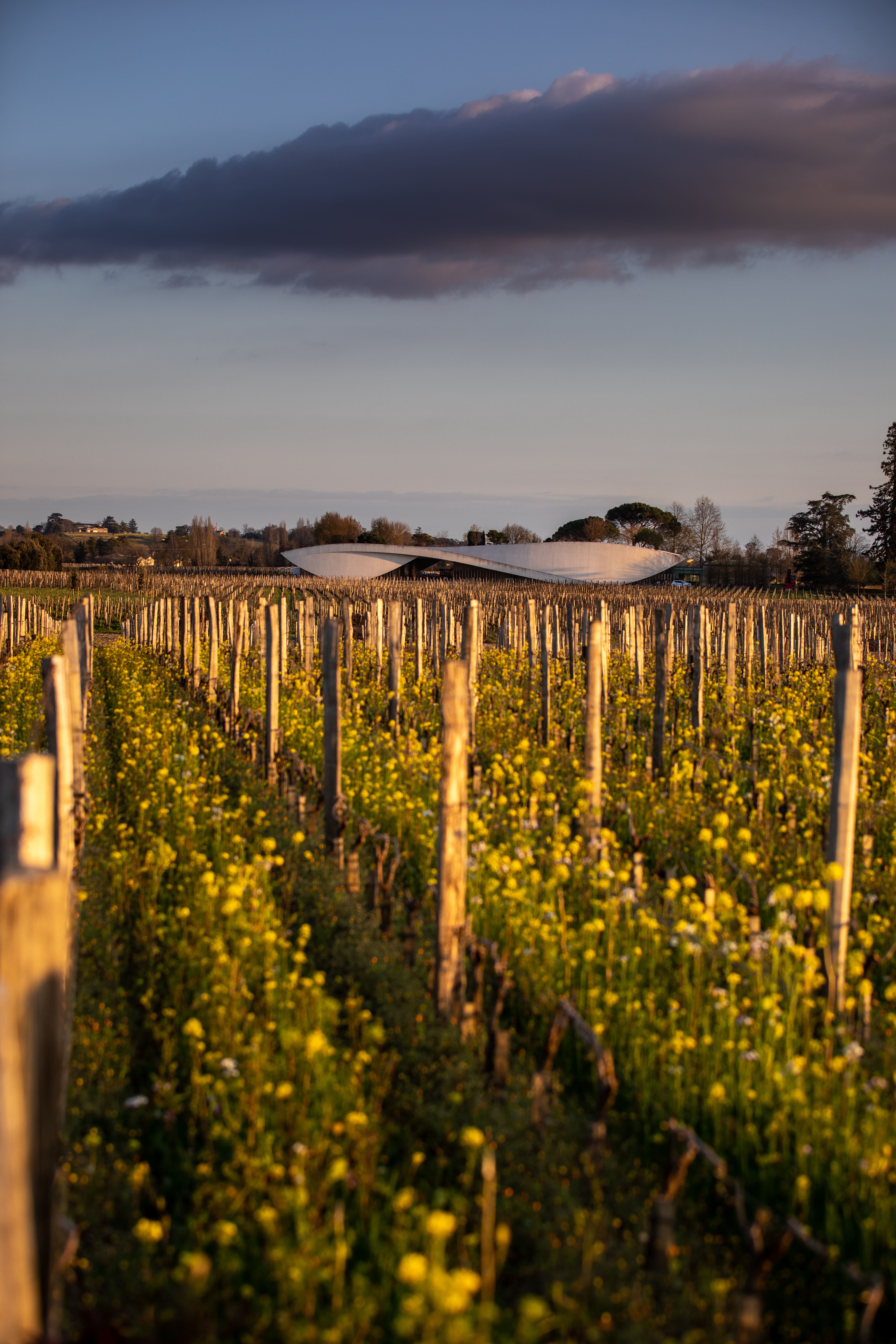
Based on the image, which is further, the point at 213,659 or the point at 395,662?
the point at 213,659

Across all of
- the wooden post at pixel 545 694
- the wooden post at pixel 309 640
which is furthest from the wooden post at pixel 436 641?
the wooden post at pixel 545 694

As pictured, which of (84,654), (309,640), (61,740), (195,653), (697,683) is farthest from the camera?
(195,653)

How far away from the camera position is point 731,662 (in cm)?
1673

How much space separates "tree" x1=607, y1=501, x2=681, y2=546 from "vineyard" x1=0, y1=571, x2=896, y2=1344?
338ft

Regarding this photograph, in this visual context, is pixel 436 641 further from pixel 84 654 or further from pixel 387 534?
pixel 387 534

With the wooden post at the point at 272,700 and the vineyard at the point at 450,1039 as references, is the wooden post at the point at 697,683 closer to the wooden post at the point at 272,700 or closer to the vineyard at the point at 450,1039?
the vineyard at the point at 450,1039

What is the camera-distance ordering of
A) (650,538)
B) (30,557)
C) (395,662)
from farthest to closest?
(650,538)
(30,557)
(395,662)

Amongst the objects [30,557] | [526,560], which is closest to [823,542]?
[526,560]

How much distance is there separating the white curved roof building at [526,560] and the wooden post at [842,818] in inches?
2767

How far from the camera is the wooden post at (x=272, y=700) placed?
34.0ft

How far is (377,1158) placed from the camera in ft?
13.0

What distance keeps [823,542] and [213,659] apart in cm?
7273

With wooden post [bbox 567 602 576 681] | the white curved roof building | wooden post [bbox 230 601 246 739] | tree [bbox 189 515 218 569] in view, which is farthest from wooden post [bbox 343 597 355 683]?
tree [bbox 189 515 218 569]

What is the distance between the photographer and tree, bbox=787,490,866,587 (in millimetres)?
71312
